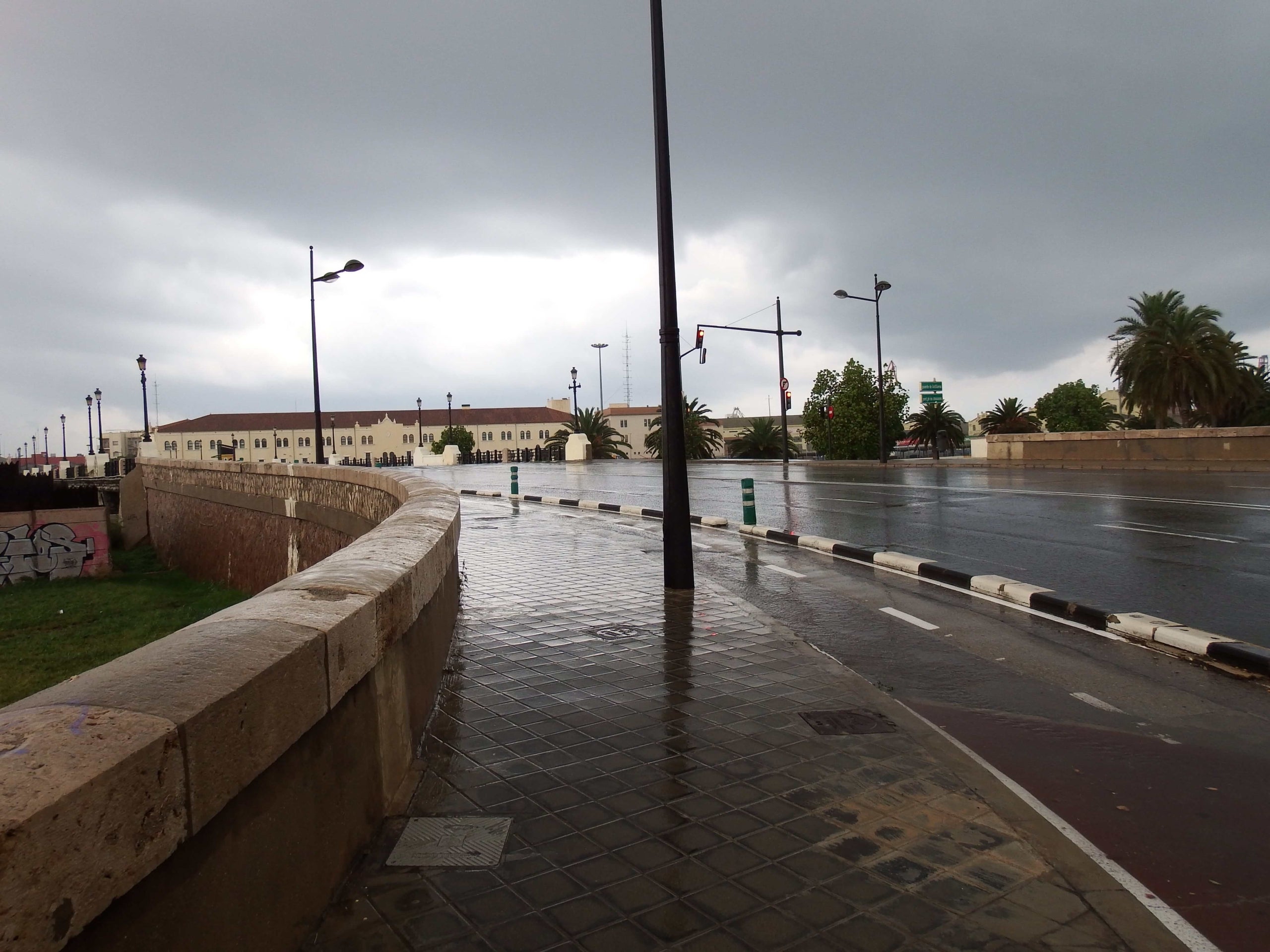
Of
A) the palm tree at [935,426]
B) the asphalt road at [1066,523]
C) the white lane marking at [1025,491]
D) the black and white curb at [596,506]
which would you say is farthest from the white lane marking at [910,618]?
the palm tree at [935,426]

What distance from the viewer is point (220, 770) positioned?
6.74 ft

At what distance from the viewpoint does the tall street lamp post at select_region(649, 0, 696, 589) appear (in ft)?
29.1

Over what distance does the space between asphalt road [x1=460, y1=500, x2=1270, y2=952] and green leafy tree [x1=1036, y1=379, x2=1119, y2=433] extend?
88.7 meters

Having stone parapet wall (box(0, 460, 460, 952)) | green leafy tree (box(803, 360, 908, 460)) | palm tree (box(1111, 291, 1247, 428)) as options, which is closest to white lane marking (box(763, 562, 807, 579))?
stone parapet wall (box(0, 460, 460, 952))

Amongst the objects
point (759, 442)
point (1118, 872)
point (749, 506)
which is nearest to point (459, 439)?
point (759, 442)

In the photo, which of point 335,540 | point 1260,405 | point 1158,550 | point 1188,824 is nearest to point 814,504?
point 1158,550

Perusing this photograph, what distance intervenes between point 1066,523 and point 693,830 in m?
12.8

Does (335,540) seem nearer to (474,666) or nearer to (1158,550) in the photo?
(474,666)

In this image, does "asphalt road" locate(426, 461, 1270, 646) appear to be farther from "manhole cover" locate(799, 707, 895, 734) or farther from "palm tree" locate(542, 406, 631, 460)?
"palm tree" locate(542, 406, 631, 460)

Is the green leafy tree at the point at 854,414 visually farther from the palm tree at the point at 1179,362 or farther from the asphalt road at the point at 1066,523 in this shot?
the asphalt road at the point at 1066,523

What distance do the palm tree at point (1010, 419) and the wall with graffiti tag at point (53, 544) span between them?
58.1 metres

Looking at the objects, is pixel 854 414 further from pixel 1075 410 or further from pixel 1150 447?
pixel 1075 410

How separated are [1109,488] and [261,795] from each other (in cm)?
2172

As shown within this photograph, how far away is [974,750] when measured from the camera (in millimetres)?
4645
